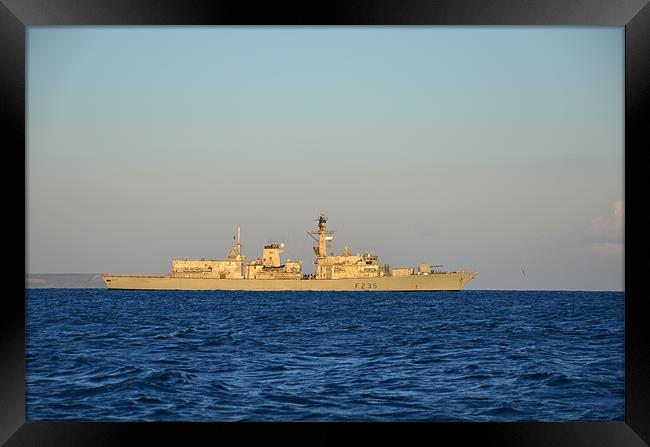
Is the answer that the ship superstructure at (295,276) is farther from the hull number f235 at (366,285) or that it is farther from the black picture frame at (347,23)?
the black picture frame at (347,23)

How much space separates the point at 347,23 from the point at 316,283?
45197mm

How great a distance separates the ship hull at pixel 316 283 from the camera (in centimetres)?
4841

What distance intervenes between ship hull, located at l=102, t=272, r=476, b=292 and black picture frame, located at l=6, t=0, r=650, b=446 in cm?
4447

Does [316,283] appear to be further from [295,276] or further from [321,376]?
[321,376]

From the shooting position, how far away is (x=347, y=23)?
11.9 ft

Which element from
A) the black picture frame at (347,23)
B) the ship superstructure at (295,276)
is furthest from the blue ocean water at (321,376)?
the ship superstructure at (295,276)

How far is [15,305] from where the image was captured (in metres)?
3.64

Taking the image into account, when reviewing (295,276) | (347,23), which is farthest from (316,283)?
(347,23)

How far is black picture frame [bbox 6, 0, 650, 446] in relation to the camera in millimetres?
3549

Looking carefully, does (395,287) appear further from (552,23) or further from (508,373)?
(552,23)

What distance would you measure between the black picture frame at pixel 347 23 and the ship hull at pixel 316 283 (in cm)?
4447

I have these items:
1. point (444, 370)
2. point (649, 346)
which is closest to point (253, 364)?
point (444, 370)

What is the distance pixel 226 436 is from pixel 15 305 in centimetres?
127

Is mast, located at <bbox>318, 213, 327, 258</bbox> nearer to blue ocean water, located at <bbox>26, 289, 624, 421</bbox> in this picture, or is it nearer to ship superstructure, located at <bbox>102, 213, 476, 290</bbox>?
ship superstructure, located at <bbox>102, 213, 476, 290</bbox>
